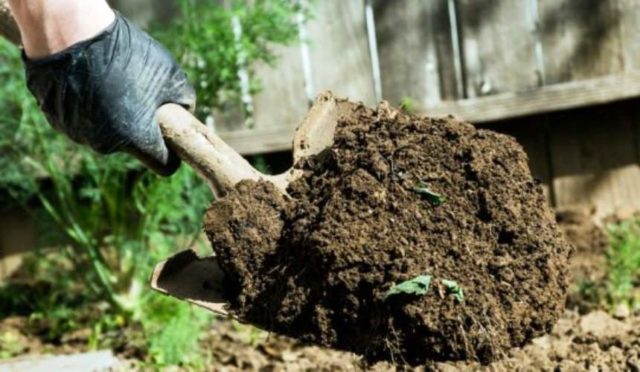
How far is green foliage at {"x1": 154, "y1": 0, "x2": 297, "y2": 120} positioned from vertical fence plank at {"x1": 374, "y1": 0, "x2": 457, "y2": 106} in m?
0.57

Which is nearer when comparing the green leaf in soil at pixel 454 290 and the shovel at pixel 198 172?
the green leaf in soil at pixel 454 290

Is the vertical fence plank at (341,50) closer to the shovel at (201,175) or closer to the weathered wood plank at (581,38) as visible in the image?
the weathered wood plank at (581,38)

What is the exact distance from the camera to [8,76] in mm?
3752

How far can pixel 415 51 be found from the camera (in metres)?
4.45

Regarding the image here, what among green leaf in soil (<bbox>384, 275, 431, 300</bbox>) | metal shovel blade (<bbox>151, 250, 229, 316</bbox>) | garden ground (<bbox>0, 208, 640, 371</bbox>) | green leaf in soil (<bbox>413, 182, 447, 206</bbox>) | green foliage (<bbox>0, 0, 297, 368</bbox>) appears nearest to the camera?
green leaf in soil (<bbox>384, 275, 431, 300</bbox>)

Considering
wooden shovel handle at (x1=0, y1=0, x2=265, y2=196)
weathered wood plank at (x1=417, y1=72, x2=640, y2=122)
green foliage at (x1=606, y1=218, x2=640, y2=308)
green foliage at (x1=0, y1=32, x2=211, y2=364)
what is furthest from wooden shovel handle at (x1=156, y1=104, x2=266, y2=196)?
weathered wood plank at (x1=417, y1=72, x2=640, y2=122)

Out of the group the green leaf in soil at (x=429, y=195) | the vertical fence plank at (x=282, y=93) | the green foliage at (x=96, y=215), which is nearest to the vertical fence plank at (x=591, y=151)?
the vertical fence plank at (x=282, y=93)

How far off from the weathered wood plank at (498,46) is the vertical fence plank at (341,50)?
1.45ft

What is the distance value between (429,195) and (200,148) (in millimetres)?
582

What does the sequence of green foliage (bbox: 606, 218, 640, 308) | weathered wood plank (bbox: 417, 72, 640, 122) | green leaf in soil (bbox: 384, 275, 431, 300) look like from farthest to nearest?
A: weathered wood plank (bbox: 417, 72, 640, 122) → green foliage (bbox: 606, 218, 640, 308) → green leaf in soil (bbox: 384, 275, 431, 300)

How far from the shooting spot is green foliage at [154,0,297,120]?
381 centimetres

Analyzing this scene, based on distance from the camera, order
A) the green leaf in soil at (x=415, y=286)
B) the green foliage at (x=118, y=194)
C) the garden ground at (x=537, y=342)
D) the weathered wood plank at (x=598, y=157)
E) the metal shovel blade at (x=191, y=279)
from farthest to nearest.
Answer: the weathered wood plank at (x=598, y=157) → the green foliage at (x=118, y=194) → the garden ground at (x=537, y=342) → the metal shovel blade at (x=191, y=279) → the green leaf in soil at (x=415, y=286)

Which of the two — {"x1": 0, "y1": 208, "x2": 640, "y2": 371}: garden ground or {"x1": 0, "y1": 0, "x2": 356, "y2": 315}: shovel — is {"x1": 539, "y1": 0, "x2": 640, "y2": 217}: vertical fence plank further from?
{"x1": 0, "y1": 0, "x2": 356, "y2": 315}: shovel

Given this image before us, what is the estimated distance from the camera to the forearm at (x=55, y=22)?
2188mm
